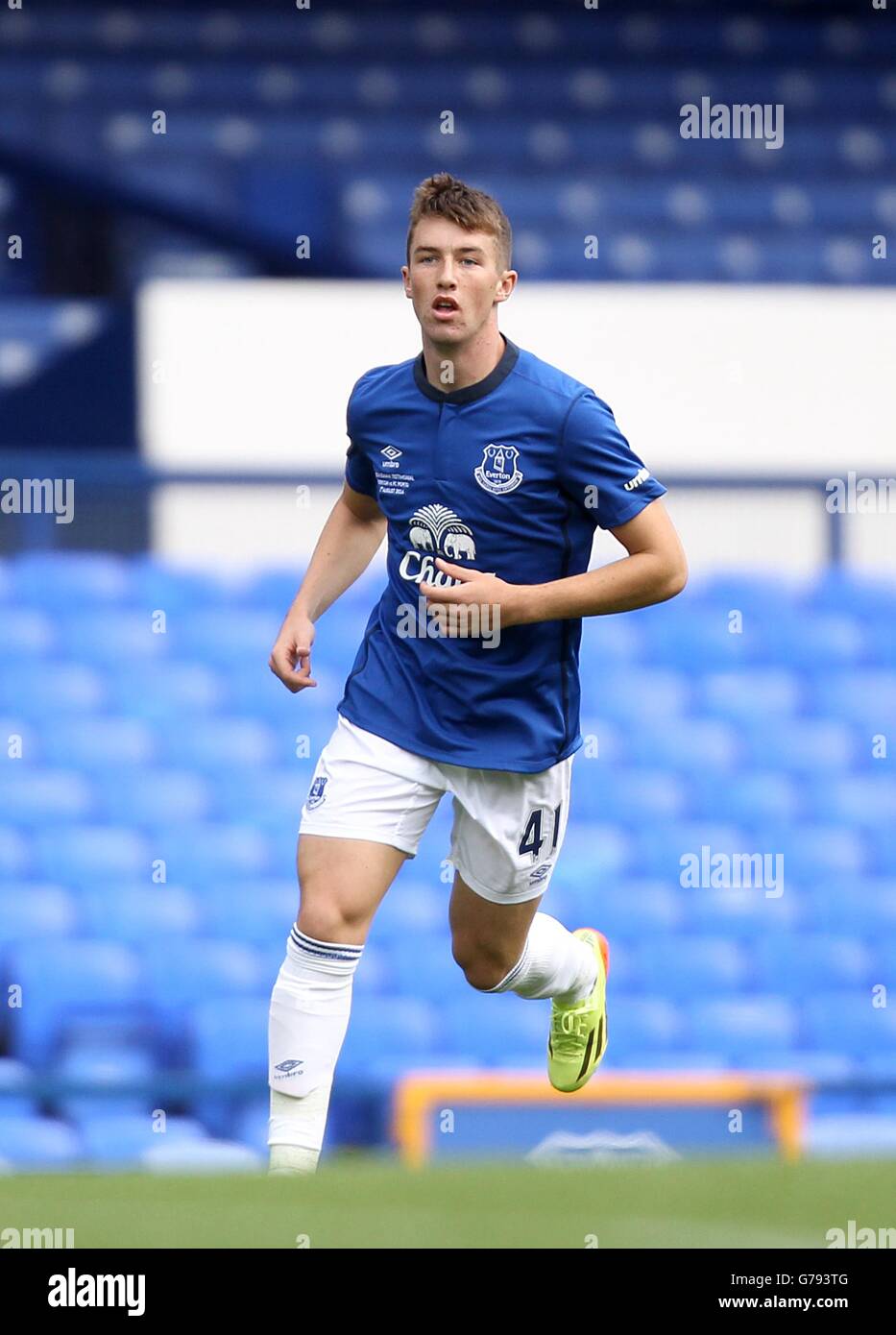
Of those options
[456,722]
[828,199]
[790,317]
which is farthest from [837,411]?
[456,722]

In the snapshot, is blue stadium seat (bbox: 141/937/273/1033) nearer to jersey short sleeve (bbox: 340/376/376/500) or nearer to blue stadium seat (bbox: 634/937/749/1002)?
blue stadium seat (bbox: 634/937/749/1002)

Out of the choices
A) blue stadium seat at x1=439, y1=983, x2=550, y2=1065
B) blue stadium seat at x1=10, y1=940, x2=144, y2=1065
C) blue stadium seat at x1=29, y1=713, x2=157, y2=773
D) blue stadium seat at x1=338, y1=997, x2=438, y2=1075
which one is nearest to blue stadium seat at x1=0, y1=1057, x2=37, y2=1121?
blue stadium seat at x1=10, y1=940, x2=144, y2=1065

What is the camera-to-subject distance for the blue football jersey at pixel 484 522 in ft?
14.0

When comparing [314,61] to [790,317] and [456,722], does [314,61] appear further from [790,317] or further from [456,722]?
[456,722]

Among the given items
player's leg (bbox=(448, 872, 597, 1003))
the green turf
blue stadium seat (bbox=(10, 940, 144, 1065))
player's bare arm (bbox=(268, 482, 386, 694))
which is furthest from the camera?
blue stadium seat (bbox=(10, 940, 144, 1065))

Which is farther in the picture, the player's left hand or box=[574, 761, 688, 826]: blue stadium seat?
box=[574, 761, 688, 826]: blue stadium seat

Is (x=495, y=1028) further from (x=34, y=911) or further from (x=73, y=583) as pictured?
(x=73, y=583)

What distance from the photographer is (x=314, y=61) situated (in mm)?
13203

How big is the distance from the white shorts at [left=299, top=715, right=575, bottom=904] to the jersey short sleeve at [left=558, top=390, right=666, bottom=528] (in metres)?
0.65

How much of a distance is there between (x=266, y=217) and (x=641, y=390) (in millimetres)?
2824

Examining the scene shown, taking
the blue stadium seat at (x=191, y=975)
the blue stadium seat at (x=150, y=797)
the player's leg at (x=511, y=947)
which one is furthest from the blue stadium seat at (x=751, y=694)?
the player's leg at (x=511, y=947)

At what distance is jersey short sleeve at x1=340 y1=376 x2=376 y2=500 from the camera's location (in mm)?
4535

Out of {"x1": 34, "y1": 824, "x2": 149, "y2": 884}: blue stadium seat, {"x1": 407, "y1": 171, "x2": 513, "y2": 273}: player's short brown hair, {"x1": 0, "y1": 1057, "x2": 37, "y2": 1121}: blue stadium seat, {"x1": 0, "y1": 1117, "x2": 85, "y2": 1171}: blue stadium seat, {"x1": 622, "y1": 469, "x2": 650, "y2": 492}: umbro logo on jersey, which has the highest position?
{"x1": 407, "y1": 171, "x2": 513, "y2": 273}: player's short brown hair

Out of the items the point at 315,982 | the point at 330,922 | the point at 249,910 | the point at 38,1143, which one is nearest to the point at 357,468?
the point at 330,922
